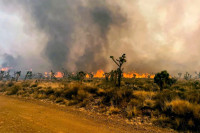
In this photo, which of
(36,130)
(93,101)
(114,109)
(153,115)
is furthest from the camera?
(93,101)

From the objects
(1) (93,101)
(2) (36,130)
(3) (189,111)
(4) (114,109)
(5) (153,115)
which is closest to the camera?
(2) (36,130)

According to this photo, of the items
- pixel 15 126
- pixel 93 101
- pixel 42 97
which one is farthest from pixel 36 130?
pixel 42 97

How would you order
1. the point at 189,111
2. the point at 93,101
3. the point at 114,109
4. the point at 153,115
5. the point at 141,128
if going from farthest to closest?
the point at 93,101, the point at 114,109, the point at 153,115, the point at 189,111, the point at 141,128

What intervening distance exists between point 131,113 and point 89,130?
331cm

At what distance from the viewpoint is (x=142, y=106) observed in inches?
297

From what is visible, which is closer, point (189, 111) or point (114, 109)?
point (189, 111)

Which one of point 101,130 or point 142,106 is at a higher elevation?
point 142,106

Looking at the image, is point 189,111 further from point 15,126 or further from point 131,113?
point 15,126

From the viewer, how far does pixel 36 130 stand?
430cm

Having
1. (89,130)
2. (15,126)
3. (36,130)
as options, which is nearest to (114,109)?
(89,130)

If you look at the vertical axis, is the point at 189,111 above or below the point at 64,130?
above

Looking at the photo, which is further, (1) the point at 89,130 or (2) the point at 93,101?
(2) the point at 93,101

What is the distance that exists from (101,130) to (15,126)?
3819 mm

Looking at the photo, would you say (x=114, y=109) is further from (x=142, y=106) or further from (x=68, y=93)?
(x=68, y=93)
